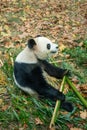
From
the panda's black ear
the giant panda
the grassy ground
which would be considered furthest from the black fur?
the panda's black ear

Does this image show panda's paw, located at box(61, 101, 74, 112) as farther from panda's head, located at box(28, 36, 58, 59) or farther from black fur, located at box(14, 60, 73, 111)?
panda's head, located at box(28, 36, 58, 59)

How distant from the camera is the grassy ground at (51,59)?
165 inches

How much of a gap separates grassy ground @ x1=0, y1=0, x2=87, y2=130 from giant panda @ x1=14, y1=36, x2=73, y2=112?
0.39 feet

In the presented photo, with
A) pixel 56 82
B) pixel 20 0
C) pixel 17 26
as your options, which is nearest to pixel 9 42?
pixel 17 26

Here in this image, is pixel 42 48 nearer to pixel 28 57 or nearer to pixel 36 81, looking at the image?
pixel 28 57

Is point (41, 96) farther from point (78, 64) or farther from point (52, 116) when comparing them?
point (78, 64)

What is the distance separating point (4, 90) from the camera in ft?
15.4

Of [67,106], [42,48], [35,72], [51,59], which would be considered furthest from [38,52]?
[51,59]

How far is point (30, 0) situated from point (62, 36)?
10.2 ft

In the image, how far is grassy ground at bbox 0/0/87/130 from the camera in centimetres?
418

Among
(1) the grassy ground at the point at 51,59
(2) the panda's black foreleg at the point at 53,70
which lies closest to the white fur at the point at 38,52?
(2) the panda's black foreleg at the point at 53,70

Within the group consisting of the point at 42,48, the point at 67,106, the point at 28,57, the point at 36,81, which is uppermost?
the point at 42,48

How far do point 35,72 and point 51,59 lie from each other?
3.81ft

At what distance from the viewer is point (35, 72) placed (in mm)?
4570
